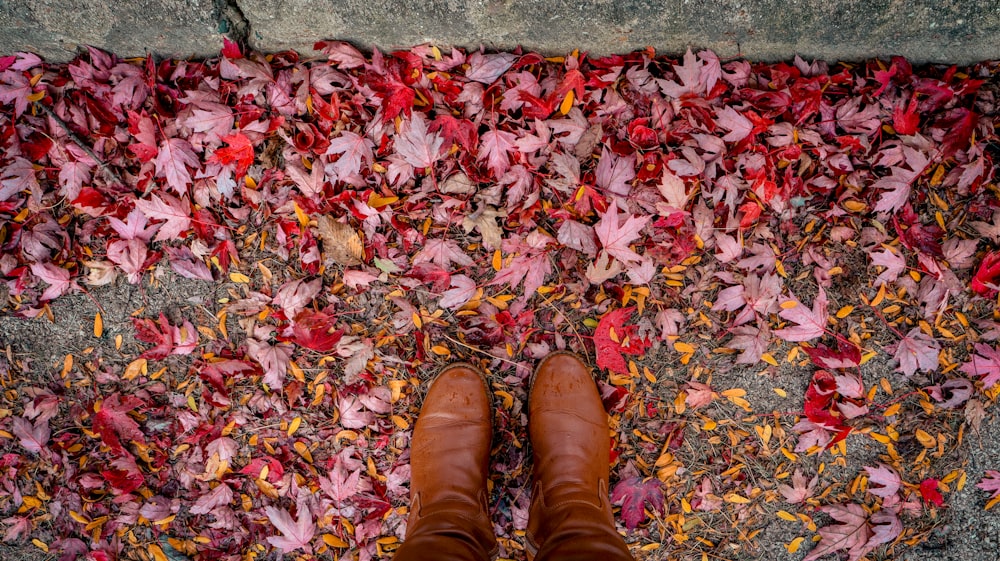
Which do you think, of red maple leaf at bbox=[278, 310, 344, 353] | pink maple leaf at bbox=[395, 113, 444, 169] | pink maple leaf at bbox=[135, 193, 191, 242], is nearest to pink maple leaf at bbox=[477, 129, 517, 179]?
pink maple leaf at bbox=[395, 113, 444, 169]

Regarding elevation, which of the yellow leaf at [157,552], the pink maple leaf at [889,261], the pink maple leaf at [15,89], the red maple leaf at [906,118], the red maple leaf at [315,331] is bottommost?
the yellow leaf at [157,552]

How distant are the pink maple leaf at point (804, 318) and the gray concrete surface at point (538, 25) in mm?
878

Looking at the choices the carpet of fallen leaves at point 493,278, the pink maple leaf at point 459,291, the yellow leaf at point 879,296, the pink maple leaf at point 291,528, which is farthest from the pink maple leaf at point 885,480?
the pink maple leaf at point 291,528

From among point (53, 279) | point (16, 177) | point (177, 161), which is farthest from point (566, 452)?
point (16, 177)

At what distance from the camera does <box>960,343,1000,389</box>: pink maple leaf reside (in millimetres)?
1826

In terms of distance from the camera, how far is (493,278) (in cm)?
185

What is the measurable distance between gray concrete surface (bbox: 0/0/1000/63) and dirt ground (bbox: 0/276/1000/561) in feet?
2.90

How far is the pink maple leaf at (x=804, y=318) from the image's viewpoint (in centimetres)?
184

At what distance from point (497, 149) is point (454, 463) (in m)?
1.09

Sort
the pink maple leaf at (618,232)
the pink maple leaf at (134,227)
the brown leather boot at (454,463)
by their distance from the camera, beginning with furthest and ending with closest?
the pink maple leaf at (134,227) < the pink maple leaf at (618,232) < the brown leather boot at (454,463)

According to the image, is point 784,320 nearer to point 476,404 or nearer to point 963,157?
point 963,157

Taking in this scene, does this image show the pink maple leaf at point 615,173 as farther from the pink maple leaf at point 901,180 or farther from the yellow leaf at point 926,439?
the yellow leaf at point 926,439

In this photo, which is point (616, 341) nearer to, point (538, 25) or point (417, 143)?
point (417, 143)

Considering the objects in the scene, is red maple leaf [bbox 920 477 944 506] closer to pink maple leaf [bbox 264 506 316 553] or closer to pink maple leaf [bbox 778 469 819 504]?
pink maple leaf [bbox 778 469 819 504]
